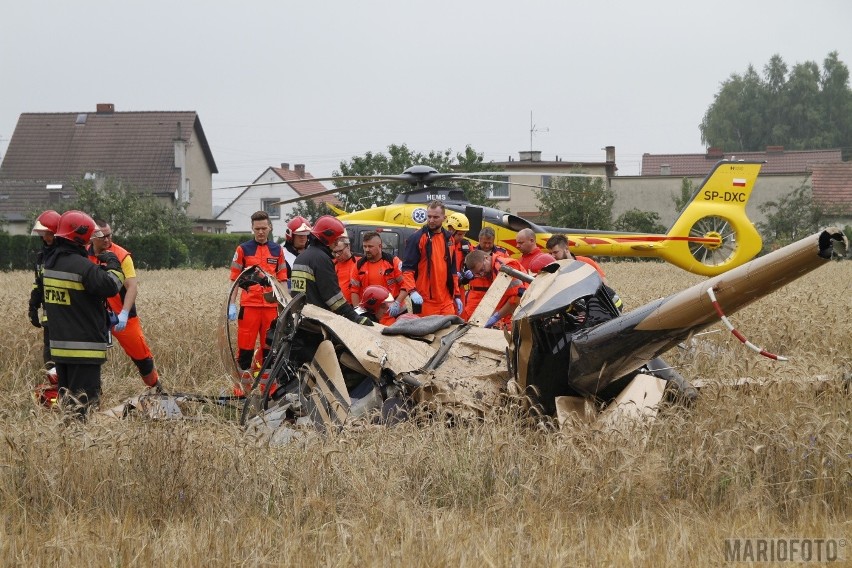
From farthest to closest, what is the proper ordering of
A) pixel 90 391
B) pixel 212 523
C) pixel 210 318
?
pixel 210 318 < pixel 90 391 < pixel 212 523

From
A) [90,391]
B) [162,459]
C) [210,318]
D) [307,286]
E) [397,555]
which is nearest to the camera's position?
[397,555]

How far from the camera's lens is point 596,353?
591 cm

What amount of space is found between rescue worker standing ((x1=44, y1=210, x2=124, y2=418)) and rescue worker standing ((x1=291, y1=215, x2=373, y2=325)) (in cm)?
162

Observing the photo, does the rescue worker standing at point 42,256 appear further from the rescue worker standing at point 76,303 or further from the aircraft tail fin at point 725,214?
the aircraft tail fin at point 725,214

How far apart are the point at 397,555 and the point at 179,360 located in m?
6.75

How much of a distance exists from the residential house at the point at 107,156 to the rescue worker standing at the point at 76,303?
4345cm

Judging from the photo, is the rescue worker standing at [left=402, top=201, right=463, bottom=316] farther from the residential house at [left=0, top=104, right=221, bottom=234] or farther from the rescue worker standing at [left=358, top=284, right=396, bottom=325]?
the residential house at [left=0, top=104, right=221, bottom=234]

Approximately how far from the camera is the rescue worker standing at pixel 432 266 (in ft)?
34.4

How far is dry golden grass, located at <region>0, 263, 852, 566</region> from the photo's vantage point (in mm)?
4316

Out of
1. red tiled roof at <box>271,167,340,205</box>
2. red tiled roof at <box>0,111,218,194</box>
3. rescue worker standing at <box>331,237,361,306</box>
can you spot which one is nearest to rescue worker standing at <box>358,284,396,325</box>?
rescue worker standing at <box>331,237,361,306</box>

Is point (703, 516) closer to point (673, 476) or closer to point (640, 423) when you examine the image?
point (673, 476)

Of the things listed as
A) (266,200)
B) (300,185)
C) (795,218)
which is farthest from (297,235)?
(266,200)

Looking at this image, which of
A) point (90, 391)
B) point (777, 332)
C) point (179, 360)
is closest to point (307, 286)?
point (90, 391)

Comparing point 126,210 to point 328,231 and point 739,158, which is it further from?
point 739,158
